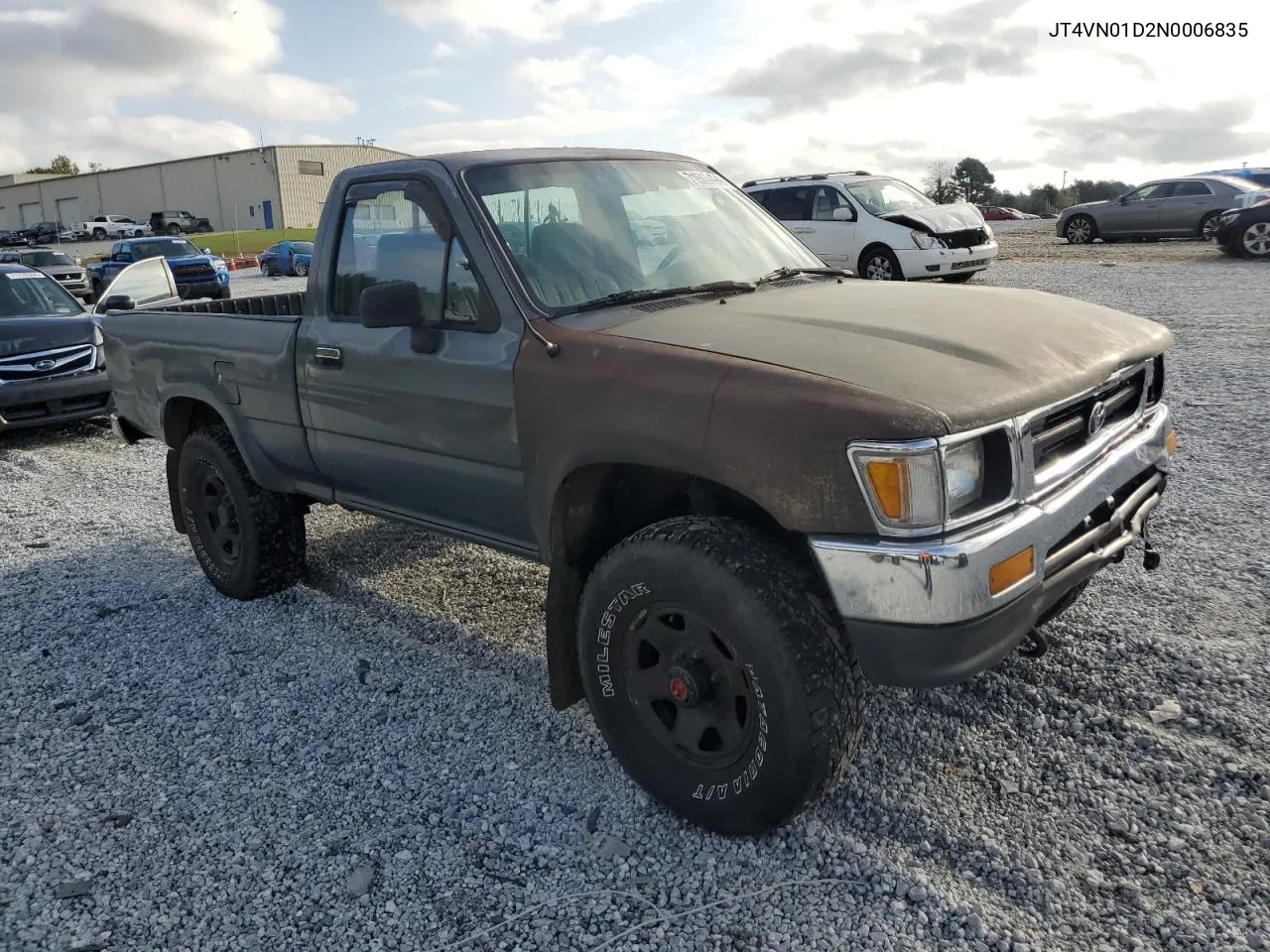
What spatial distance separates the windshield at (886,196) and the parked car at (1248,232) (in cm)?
570

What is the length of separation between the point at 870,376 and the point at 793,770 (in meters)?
1.06

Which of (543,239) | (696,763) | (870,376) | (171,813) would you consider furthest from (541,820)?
(543,239)

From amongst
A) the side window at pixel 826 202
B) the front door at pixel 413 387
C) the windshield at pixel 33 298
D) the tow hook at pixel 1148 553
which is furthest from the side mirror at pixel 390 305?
the side window at pixel 826 202

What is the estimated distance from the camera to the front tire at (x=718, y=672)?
258 cm

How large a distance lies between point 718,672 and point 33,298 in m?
9.48

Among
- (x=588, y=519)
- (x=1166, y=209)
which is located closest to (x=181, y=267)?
(x=1166, y=209)

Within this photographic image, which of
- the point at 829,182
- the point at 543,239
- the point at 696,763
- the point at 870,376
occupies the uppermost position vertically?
the point at 829,182

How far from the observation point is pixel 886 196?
15.1 m

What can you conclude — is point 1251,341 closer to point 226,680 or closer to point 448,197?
point 448,197

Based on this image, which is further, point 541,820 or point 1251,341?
point 1251,341

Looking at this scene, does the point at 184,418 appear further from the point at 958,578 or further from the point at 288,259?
the point at 288,259

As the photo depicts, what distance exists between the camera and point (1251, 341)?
967 centimetres

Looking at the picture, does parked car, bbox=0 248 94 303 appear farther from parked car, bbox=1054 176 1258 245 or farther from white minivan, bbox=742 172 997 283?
parked car, bbox=1054 176 1258 245

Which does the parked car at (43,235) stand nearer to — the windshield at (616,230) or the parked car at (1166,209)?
the parked car at (1166,209)
